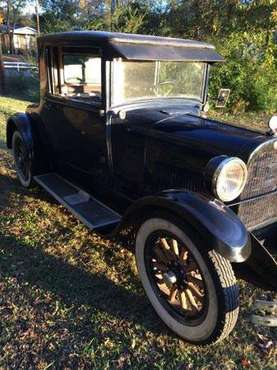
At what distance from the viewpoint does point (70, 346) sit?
8.75 ft

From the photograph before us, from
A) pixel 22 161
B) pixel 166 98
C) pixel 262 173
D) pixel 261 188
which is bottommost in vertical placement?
pixel 22 161

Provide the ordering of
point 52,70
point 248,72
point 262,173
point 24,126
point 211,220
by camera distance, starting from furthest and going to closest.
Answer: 1. point 248,72
2. point 24,126
3. point 52,70
4. point 262,173
5. point 211,220

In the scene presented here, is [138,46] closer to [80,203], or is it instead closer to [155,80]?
[155,80]

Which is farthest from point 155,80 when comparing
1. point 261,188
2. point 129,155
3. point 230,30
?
point 230,30

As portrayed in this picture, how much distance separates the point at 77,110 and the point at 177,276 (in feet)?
6.33

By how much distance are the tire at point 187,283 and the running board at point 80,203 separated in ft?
2.29

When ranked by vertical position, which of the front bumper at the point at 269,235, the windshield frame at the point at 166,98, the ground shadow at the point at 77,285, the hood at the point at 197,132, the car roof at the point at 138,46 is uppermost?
the car roof at the point at 138,46

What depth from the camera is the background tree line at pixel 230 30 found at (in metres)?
11.7

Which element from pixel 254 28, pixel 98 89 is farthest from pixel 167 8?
pixel 98 89

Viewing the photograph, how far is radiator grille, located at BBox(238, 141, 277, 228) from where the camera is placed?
2.84 meters

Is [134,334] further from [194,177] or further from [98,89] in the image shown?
[98,89]

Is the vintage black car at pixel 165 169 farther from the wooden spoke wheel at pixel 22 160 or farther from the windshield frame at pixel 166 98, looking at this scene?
the wooden spoke wheel at pixel 22 160

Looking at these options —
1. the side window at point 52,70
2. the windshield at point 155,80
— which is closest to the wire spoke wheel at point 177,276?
the windshield at point 155,80

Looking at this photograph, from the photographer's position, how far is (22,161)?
520 cm
